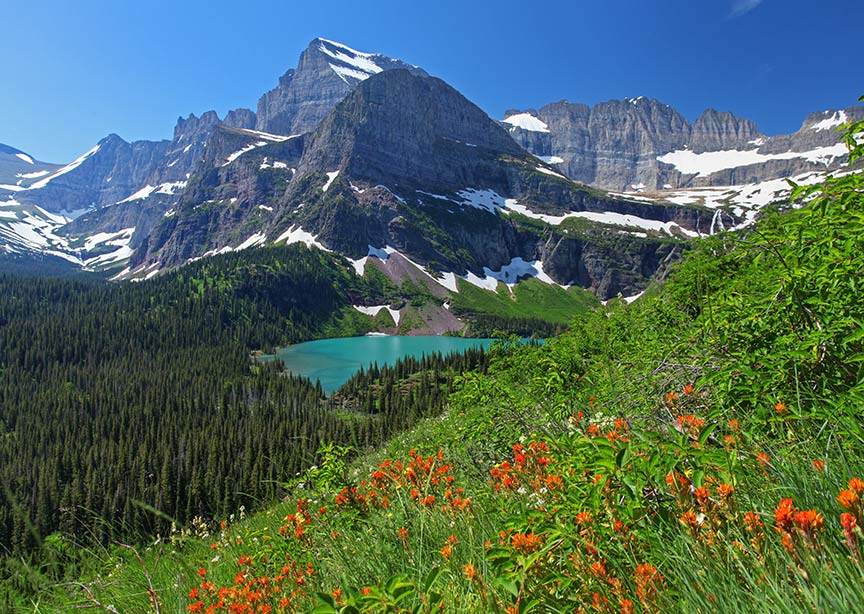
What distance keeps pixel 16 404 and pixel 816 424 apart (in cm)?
13303

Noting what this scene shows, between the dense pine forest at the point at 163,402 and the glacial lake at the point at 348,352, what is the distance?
9.77 m

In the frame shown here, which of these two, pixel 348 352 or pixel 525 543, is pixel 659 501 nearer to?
pixel 525 543

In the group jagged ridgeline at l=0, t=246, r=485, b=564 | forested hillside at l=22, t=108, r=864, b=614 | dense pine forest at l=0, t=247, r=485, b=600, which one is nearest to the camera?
forested hillside at l=22, t=108, r=864, b=614

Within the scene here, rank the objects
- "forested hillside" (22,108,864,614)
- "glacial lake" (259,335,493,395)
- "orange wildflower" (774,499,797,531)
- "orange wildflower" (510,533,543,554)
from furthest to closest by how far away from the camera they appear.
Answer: "glacial lake" (259,335,493,395) → "orange wildflower" (510,533,543,554) → "forested hillside" (22,108,864,614) → "orange wildflower" (774,499,797,531)

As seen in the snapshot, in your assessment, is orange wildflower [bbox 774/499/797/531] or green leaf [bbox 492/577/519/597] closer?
orange wildflower [bbox 774/499/797/531]

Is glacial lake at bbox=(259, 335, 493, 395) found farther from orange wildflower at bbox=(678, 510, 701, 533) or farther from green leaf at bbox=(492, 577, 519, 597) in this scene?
orange wildflower at bbox=(678, 510, 701, 533)

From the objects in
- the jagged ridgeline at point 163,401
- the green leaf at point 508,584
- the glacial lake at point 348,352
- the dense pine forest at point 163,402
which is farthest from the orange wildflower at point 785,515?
the glacial lake at point 348,352

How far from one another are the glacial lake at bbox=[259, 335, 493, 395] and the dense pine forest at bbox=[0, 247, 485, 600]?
977 cm

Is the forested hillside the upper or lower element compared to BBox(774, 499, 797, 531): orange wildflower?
lower

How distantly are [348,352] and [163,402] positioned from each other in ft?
241

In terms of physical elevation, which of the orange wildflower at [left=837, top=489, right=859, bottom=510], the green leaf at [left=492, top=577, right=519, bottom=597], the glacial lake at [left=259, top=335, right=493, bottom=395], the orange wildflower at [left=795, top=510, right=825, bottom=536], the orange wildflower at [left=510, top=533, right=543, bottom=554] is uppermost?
the orange wildflower at [left=837, top=489, right=859, bottom=510]

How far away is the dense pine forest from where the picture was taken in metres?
42.7

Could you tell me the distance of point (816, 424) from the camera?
2855 millimetres

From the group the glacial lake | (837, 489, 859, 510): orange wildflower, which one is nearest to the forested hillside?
(837, 489, 859, 510): orange wildflower
